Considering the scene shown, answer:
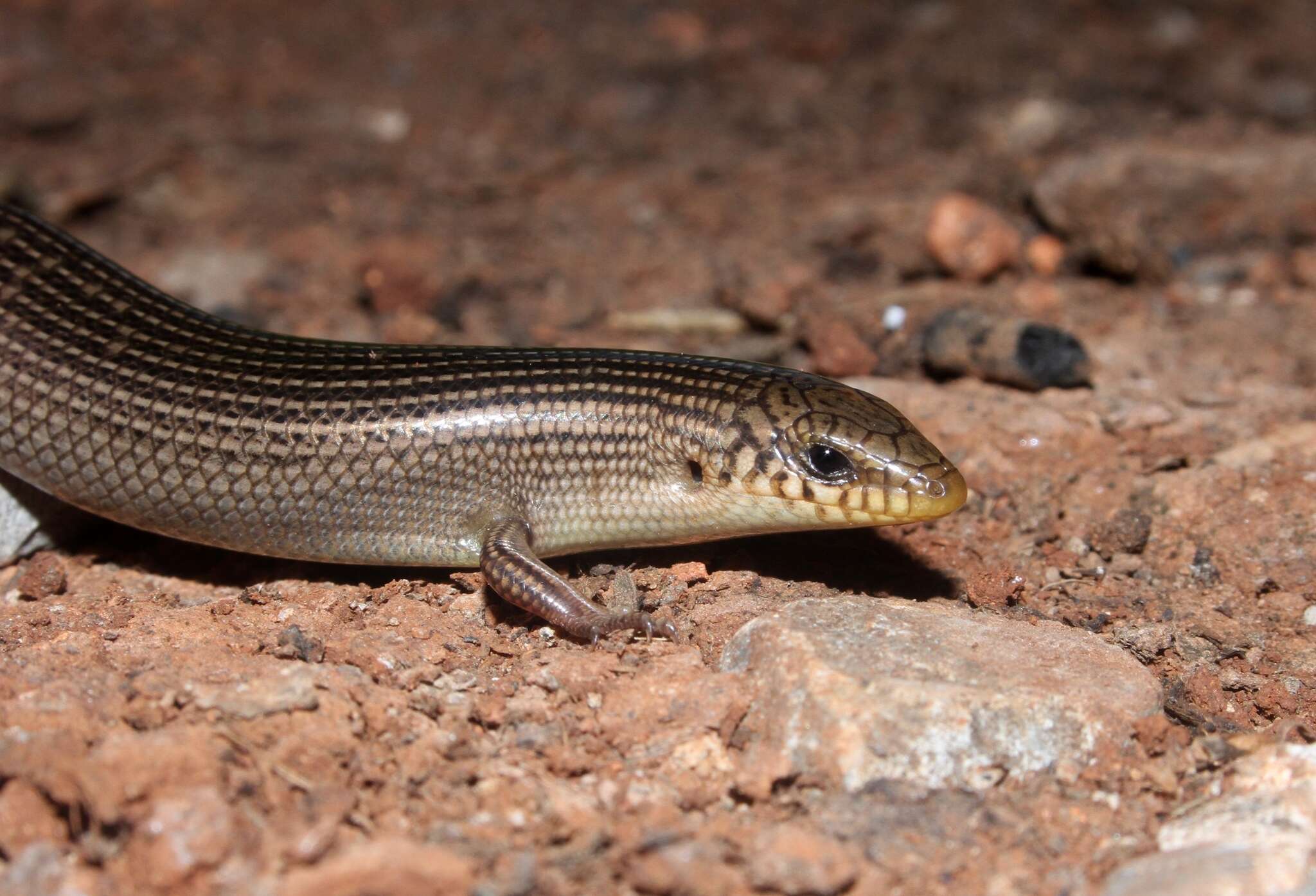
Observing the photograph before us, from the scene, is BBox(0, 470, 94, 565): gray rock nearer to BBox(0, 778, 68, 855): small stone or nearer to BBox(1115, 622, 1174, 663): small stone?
BBox(0, 778, 68, 855): small stone

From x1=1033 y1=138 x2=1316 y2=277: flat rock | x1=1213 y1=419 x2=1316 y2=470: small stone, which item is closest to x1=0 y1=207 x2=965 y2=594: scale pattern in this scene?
x1=1213 y1=419 x2=1316 y2=470: small stone

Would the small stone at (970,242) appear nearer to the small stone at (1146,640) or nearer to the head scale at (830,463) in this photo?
the head scale at (830,463)

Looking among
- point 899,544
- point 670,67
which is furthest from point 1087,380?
point 670,67

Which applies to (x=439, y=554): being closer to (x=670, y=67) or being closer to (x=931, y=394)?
(x=931, y=394)

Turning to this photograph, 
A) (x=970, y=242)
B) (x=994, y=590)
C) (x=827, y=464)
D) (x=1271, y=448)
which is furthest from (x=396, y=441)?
(x=970, y=242)

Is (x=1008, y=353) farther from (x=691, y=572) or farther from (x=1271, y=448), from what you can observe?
(x=691, y=572)

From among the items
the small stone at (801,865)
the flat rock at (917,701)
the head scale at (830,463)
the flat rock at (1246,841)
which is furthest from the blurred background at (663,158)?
the small stone at (801,865)

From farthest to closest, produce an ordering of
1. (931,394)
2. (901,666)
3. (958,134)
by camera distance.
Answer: (958,134)
(931,394)
(901,666)
